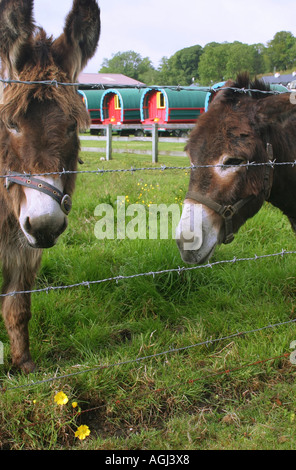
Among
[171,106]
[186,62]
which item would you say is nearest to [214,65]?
[186,62]

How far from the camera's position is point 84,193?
20.5ft

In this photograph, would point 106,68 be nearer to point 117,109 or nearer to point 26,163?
point 117,109

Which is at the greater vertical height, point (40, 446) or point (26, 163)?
point (26, 163)

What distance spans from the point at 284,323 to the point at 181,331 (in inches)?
33.8

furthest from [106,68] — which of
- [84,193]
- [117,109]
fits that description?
[84,193]

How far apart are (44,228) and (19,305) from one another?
1032mm

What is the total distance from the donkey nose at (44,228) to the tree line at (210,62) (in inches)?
2505

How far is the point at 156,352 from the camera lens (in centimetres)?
291

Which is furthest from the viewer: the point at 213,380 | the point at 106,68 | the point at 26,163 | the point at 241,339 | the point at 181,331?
the point at 106,68

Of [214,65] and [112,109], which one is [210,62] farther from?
[112,109]

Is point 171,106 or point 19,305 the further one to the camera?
point 171,106

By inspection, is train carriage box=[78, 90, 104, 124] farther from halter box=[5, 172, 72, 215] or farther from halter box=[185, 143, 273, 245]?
halter box=[5, 172, 72, 215]

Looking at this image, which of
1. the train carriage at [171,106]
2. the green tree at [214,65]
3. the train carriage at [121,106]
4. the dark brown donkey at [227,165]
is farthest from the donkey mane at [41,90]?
the green tree at [214,65]

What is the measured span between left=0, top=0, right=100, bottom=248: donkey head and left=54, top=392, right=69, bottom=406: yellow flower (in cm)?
92
